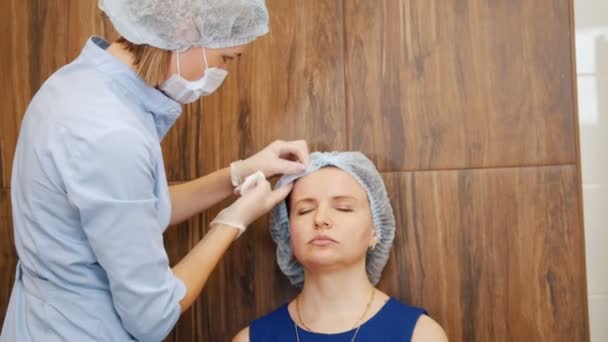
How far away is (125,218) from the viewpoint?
4.00ft

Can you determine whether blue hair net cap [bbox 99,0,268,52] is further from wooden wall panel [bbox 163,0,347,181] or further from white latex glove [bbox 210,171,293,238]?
wooden wall panel [bbox 163,0,347,181]

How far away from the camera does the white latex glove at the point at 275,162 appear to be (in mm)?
1732

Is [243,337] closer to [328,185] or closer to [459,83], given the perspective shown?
[328,185]

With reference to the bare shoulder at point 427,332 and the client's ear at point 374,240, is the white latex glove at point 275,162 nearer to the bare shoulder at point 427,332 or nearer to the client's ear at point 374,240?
the client's ear at point 374,240

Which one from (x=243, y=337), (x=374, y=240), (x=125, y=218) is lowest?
(x=243, y=337)

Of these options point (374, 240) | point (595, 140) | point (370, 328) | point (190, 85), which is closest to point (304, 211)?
point (374, 240)

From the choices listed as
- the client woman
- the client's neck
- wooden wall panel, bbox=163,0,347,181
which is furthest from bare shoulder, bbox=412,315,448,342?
wooden wall panel, bbox=163,0,347,181

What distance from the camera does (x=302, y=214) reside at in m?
1.74

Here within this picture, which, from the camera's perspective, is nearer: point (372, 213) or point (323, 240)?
point (323, 240)

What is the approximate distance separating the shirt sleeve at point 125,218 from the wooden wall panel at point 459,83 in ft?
2.76

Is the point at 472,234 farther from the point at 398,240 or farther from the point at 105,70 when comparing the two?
the point at 105,70

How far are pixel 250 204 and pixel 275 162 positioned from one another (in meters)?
0.17

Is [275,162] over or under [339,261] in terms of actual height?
over

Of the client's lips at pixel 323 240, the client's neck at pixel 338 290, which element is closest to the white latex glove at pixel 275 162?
the client's lips at pixel 323 240
